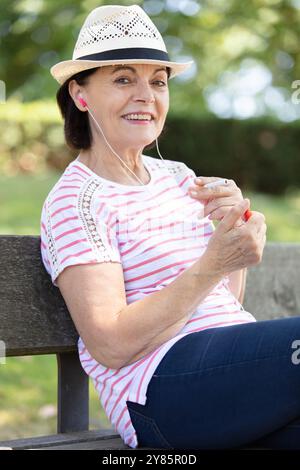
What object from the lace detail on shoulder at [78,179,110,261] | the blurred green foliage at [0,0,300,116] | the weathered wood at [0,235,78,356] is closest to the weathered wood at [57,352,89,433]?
the weathered wood at [0,235,78,356]

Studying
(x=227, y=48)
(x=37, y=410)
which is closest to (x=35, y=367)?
(x=37, y=410)

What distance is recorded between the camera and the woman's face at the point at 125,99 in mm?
2730

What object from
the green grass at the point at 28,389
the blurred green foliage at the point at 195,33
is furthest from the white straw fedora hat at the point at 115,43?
the blurred green foliage at the point at 195,33

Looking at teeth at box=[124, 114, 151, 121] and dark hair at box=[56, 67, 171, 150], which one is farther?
dark hair at box=[56, 67, 171, 150]

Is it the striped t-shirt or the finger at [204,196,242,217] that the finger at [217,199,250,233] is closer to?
the finger at [204,196,242,217]

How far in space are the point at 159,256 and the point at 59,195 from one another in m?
0.34

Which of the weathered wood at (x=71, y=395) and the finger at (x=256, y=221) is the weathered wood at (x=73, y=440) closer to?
the weathered wood at (x=71, y=395)

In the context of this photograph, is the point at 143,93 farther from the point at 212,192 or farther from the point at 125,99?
the point at 212,192

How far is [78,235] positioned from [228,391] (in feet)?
1.97

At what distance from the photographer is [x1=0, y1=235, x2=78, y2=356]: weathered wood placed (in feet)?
8.87

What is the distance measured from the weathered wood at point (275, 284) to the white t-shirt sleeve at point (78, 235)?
1.14 meters

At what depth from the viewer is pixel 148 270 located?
261 centimetres

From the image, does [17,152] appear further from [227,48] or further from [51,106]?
[227,48]

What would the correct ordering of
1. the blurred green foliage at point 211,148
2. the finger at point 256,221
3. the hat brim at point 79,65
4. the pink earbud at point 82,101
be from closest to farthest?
1. the finger at point 256,221
2. the hat brim at point 79,65
3. the pink earbud at point 82,101
4. the blurred green foliage at point 211,148
